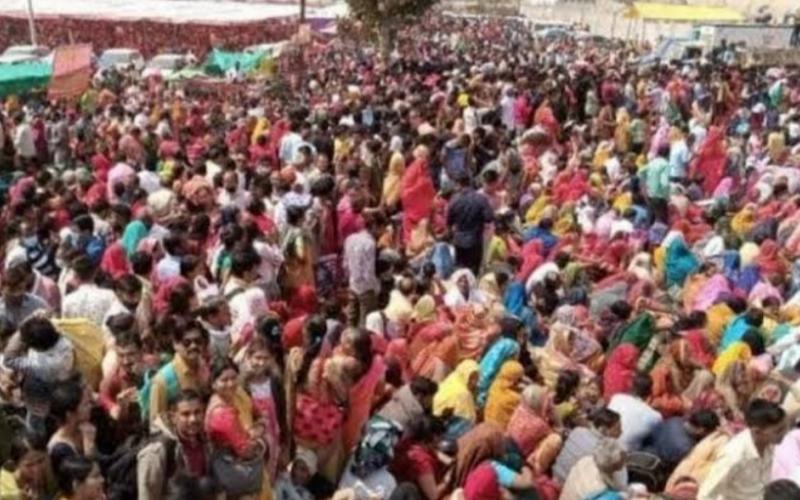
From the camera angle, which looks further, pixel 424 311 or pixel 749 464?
pixel 424 311

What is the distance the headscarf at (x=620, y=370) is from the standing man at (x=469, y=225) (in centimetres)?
285

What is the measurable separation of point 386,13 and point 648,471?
23.3 metres

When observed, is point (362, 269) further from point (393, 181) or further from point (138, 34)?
point (138, 34)

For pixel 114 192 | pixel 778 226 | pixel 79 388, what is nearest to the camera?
pixel 79 388

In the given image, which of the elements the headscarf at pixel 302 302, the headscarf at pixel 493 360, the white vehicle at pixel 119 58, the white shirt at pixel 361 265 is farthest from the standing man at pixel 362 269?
the white vehicle at pixel 119 58

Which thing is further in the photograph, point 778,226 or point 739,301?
point 778,226

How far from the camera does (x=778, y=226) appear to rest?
36.4 feet

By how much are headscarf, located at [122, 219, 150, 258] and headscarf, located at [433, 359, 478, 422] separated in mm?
2587

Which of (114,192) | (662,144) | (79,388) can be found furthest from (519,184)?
(79,388)

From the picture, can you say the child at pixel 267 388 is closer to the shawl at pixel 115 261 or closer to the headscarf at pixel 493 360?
the headscarf at pixel 493 360

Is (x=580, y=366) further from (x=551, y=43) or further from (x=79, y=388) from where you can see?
(x=551, y=43)

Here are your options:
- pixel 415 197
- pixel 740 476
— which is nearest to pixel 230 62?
pixel 415 197

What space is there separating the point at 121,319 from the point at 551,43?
112 feet

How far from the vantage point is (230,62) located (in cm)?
2762
